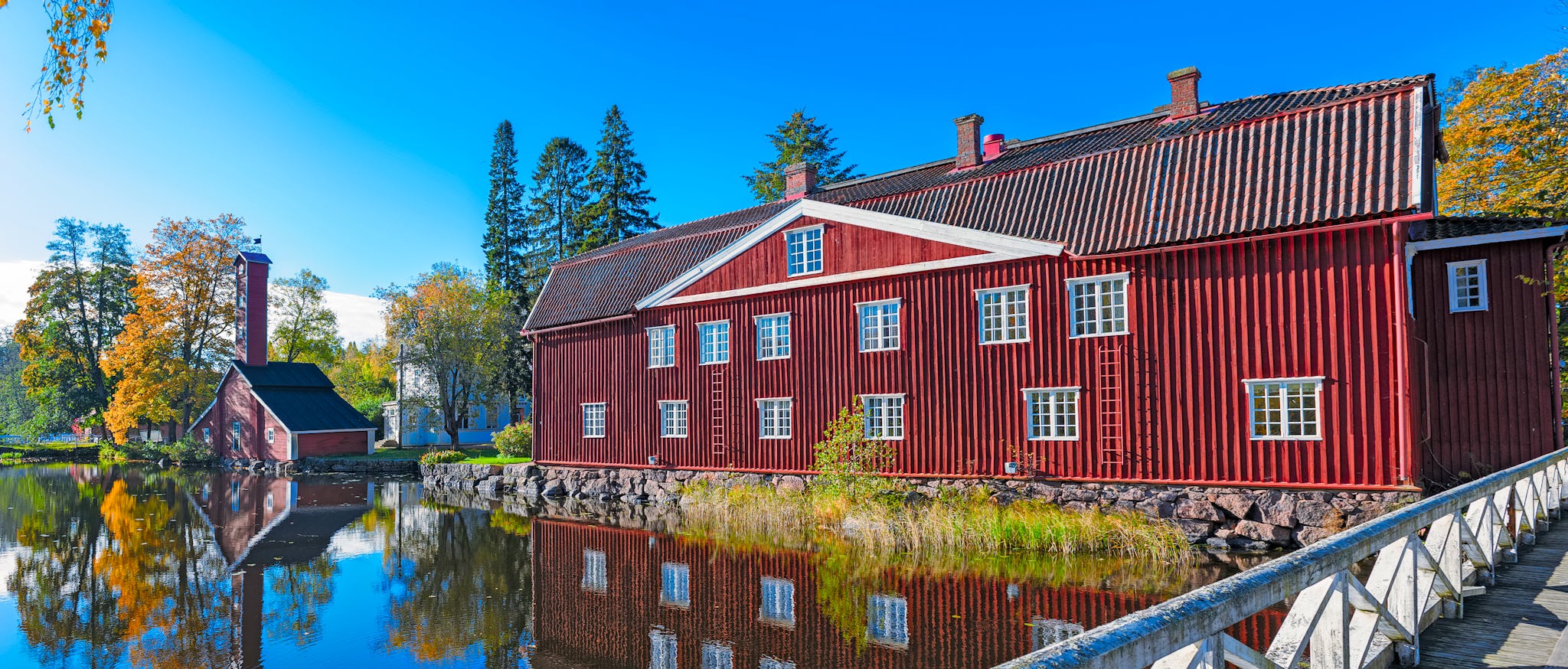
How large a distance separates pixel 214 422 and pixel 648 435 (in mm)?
31407

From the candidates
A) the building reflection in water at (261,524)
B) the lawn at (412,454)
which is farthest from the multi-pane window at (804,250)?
the lawn at (412,454)

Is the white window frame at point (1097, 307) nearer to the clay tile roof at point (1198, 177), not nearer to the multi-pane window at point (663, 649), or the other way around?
the clay tile roof at point (1198, 177)

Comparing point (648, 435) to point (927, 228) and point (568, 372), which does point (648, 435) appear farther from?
point (927, 228)

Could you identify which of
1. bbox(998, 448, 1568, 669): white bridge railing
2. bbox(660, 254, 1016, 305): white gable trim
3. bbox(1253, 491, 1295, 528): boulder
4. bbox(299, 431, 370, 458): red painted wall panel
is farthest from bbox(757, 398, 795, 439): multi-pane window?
bbox(299, 431, 370, 458): red painted wall panel

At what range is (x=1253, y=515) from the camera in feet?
46.3

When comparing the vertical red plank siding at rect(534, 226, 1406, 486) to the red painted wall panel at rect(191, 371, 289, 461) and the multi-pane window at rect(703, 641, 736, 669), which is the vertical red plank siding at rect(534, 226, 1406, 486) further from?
the red painted wall panel at rect(191, 371, 289, 461)

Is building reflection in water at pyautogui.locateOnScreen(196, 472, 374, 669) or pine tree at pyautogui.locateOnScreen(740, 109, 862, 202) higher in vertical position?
pine tree at pyautogui.locateOnScreen(740, 109, 862, 202)

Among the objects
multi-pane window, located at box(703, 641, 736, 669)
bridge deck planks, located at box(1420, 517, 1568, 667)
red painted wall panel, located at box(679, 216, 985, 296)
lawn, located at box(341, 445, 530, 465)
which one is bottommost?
lawn, located at box(341, 445, 530, 465)

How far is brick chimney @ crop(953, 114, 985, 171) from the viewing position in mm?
20625

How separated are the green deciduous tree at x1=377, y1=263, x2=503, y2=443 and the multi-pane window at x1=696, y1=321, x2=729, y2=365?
19568mm

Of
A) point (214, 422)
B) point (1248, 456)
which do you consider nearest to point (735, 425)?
point (1248, 456)

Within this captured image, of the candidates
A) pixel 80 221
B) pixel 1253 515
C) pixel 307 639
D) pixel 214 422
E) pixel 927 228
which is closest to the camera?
pixel 307 639

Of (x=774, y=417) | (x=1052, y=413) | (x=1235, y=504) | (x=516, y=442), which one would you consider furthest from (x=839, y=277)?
(x=516, y=442)

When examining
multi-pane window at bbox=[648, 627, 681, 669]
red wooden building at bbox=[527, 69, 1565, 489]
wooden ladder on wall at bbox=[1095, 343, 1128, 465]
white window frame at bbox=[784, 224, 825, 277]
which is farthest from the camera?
white window frame at bbox=[784, 224, 825, 277]
